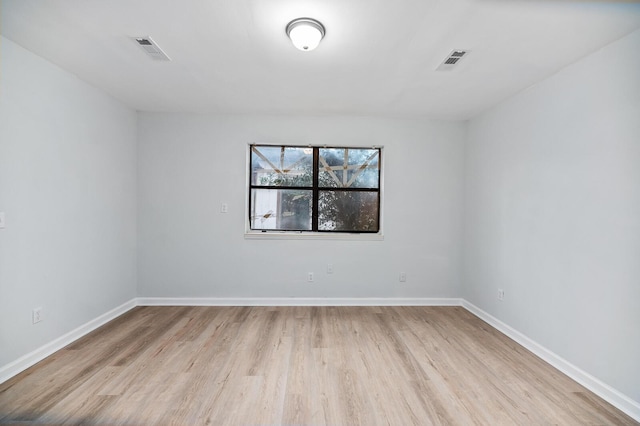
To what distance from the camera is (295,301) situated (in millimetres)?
3820

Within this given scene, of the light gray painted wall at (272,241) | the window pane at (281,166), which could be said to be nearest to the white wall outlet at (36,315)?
the light gray painted wall at (272,241)

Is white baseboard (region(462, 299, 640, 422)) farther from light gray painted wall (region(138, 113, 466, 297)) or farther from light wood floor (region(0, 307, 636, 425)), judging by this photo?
light gray painted wall (region(138, 113, 466, 297))

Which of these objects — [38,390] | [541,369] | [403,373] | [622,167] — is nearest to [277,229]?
[403,373]

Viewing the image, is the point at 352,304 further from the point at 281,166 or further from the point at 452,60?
the point at 452,60

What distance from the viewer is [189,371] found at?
2.26 meters

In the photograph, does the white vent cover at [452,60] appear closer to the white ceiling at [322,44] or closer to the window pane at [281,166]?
the white ceiling at [322,44]

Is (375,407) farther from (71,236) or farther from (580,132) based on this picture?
(71,236)

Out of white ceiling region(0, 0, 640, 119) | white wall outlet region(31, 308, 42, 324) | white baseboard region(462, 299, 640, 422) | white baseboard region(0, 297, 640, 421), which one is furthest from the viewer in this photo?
white wall outlet region(31, 308, 42, 324)

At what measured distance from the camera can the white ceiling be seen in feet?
5.78

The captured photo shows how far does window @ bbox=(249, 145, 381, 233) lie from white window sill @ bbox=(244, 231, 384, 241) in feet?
0.36

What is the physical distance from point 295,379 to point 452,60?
9.06ft

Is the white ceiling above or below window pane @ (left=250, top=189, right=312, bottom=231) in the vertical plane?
above

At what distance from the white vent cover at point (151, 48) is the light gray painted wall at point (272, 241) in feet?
4.69

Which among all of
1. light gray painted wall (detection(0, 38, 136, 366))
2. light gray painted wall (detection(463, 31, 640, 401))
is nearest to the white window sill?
light gray painted wall (detection(463, 31, 640, 401))
